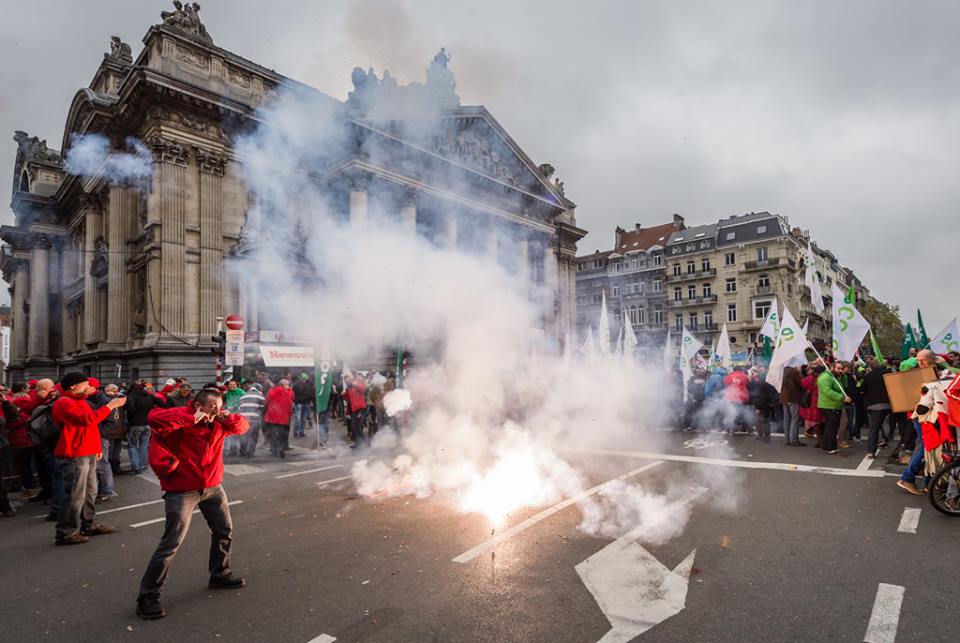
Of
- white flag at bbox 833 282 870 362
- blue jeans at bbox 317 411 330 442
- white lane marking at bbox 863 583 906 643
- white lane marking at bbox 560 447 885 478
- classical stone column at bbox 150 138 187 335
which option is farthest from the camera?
classical stone column at bbox 150 138 187 335

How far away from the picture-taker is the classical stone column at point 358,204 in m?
21.1

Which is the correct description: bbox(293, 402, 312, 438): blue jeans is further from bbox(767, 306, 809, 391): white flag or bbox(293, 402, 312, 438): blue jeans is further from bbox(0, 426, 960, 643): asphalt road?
bbox(767, 306, 809, 391): white flag

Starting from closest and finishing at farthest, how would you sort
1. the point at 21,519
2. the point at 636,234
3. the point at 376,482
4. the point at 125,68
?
the point at 21,519
the point at 376,482
the point at 125,68
the point at 636,234

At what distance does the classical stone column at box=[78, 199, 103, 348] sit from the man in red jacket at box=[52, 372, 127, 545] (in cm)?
2150

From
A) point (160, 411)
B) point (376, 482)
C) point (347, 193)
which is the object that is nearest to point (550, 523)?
point (376, 482)

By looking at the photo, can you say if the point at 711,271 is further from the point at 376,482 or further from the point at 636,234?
the point at 376,482

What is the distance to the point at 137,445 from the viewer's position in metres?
9.21

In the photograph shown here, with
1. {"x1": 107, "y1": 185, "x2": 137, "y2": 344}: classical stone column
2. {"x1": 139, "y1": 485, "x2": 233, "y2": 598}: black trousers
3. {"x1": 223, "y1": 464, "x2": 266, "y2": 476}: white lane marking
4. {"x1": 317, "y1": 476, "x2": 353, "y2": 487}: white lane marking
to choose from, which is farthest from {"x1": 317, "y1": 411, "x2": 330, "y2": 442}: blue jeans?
{"x1": 107, "y1": 185, "x2": 137, "y2": 344}: classical stone column

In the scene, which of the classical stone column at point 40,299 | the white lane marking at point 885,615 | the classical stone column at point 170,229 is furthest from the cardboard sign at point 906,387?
the classical stone column at point 40,299

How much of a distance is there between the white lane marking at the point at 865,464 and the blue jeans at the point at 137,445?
11940 mm

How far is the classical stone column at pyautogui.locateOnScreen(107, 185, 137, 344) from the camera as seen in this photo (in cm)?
2086

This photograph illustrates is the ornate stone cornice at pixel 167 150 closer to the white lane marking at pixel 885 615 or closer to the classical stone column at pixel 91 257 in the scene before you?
the classical stone column at pixel 91 257

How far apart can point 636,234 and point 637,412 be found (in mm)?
46713

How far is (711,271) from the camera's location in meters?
49.9
